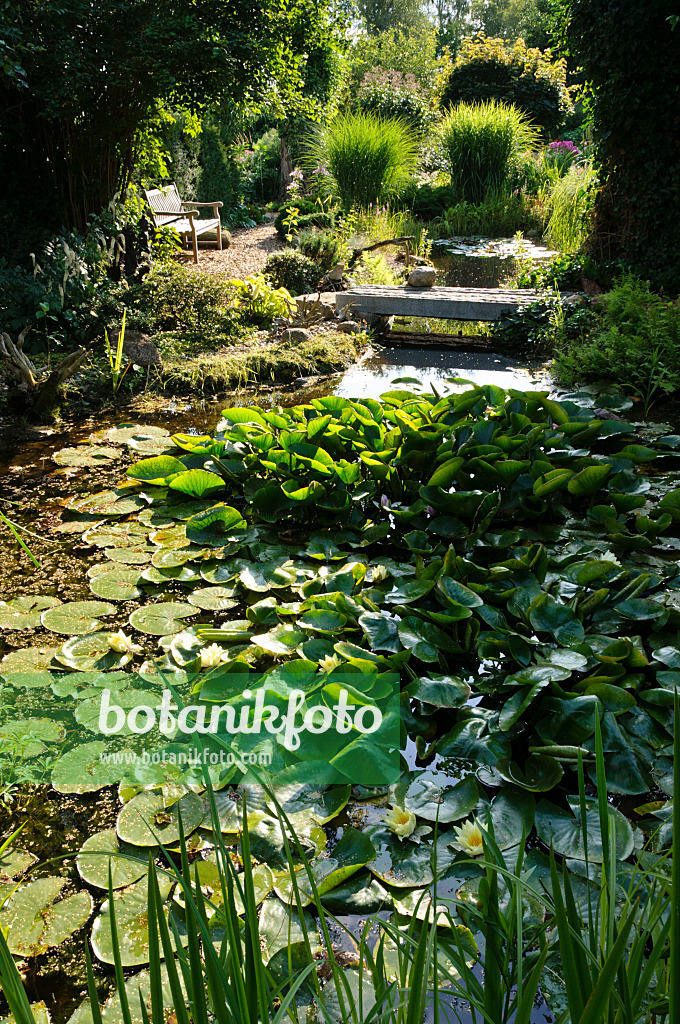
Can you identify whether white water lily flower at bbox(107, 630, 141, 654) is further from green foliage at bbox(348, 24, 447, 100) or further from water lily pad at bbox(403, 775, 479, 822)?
green foliage at bbox(348, 24, 447, 100)

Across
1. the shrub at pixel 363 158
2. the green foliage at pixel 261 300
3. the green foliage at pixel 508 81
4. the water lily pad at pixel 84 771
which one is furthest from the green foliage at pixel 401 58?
the water lily pad at pixel 84 771

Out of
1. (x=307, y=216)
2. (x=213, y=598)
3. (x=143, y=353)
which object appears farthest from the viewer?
(x=307, y=216)

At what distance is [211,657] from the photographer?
217 cm

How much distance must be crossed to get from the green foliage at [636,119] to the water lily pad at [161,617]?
17.9ft

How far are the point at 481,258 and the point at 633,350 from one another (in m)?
5.28

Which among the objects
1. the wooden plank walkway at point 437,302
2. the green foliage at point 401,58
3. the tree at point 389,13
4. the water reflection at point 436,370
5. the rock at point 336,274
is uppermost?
the tree at point 389,13

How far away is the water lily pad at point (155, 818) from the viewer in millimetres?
1641

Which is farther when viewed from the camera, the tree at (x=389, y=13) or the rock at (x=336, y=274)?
the tree at (x=389, y=13)

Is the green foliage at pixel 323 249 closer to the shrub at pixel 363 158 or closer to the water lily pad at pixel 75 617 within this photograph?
the shrub at pixel 363 158

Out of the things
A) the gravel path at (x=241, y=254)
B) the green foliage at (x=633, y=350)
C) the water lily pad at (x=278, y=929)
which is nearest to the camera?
the water lily pad at (x=278, y=929)

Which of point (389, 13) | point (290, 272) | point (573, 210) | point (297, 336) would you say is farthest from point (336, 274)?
point (389, 13)

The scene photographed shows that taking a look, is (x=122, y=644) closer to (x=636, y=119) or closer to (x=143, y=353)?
(x=143, y=353)

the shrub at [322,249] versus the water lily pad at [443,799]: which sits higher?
the shrub at [322,249]

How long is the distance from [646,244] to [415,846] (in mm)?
6219
